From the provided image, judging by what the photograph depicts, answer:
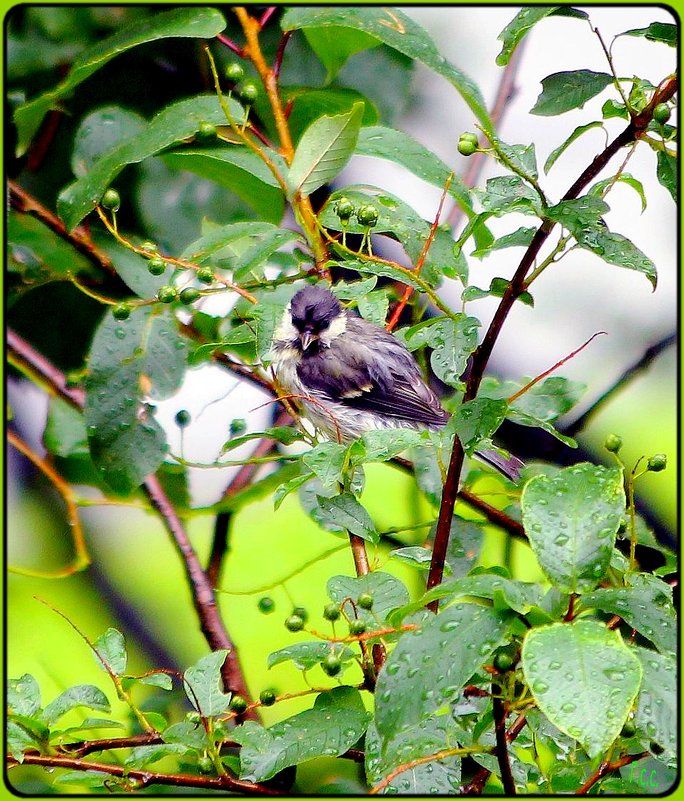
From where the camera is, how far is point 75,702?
3.29ft

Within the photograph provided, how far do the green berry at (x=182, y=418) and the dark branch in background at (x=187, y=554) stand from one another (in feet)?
0.85

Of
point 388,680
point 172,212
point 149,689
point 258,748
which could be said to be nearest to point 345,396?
point 172,212

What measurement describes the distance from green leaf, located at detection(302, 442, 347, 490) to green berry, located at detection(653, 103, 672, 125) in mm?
448

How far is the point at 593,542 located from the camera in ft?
2.41

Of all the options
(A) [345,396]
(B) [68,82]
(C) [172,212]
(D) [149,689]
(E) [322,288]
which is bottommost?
(D) [149,689]

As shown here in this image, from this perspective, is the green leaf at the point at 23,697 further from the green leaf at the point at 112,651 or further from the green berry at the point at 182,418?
the green berry at the point at 182,418

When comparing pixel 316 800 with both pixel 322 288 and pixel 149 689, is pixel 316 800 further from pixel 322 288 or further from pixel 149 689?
pixel 322 288

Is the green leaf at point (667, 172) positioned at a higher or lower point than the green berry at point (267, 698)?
higher

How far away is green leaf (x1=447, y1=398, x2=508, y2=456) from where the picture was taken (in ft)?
2.72

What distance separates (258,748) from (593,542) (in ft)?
1.27

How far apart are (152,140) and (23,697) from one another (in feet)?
2.25

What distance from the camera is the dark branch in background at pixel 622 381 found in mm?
1693

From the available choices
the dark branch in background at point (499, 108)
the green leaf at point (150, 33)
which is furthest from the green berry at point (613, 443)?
the dark branch in background at point (499, 108)

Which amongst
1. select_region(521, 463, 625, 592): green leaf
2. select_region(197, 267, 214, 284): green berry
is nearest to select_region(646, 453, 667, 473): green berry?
select_region(521, 463, 625, 592): green leaf
